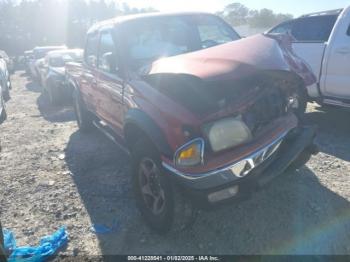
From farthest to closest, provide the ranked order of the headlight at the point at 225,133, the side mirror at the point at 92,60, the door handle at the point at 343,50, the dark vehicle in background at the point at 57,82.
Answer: the dark vehicle in background at the point at 57,82 → the door handle at the point at 343,50 → the side mirror at the point at 92,60 → the headlight at the point at 225,133

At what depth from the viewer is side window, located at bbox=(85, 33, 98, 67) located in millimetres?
4965

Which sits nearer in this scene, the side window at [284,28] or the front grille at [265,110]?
the front grille at [265,110]

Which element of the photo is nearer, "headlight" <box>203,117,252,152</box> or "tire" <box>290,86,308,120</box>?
"headlight" <box>203,117,252,152</box>

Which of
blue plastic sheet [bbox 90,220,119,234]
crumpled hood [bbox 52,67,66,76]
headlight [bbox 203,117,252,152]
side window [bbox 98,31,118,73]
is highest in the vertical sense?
side window [bbox 98,31,118,73]

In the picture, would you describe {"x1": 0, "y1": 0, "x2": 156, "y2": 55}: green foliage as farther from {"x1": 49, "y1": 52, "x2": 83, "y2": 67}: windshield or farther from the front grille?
the front grille

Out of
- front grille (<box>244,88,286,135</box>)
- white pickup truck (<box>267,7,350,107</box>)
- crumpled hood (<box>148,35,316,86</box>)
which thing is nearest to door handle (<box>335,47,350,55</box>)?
white pickup truck (<box>267,7,350,107</box>)

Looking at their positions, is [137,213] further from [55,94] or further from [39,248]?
[55,94]

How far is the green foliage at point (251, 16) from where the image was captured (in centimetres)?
4128

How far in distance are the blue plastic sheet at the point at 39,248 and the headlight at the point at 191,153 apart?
58.6 inches

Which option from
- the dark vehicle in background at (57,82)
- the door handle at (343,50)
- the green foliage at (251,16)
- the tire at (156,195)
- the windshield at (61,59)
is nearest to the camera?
the tire at (156,195)

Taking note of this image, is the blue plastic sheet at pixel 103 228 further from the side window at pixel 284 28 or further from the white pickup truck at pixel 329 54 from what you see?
the side window at pixel 284 28

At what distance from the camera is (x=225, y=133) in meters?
2.79

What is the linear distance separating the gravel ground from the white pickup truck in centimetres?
61

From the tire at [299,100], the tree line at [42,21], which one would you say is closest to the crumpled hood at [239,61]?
the tire at [299,100]
